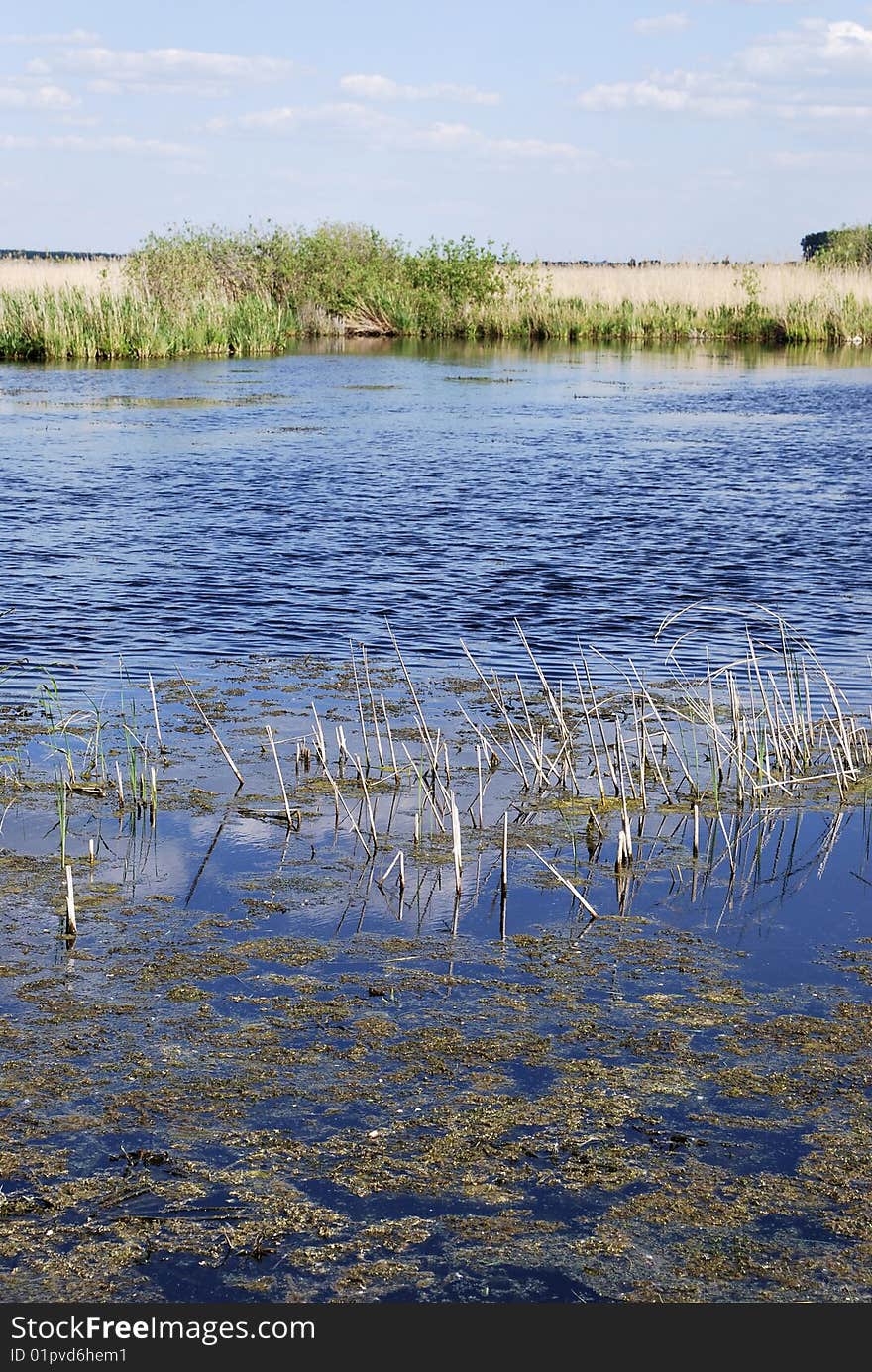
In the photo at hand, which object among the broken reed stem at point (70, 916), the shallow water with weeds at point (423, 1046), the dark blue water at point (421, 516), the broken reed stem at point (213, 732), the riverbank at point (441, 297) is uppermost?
the riverbank at point (441, 297)

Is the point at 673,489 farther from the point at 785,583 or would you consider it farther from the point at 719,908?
the point at 719,908

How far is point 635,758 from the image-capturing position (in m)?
7.16

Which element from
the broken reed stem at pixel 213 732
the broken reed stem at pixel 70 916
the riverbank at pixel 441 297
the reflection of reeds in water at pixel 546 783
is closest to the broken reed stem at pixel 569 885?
the reflection of reeds in water at pixel 546 783

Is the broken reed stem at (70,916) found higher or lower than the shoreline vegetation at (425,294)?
lower

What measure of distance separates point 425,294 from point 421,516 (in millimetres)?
28573

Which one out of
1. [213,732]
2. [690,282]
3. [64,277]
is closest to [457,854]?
[213,732]

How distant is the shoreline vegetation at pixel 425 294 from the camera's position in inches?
1368

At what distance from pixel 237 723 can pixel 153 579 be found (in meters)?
3.95

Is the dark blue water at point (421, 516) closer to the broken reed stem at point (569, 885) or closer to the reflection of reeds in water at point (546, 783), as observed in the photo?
the reflection of reeds in water at point (546, 783)

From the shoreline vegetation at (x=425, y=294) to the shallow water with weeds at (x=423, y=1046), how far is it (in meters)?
27.4

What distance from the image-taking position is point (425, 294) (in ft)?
136

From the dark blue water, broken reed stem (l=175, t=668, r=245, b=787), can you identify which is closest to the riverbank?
the dark blue water

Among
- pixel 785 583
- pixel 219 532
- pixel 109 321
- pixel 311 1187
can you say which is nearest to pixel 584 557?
pixel 785 583

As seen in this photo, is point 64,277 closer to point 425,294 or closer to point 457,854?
point 425,294
